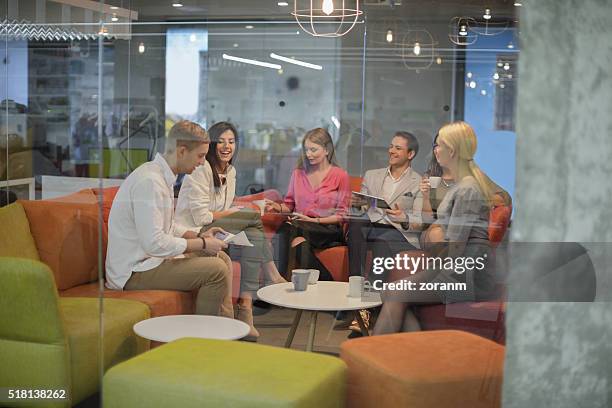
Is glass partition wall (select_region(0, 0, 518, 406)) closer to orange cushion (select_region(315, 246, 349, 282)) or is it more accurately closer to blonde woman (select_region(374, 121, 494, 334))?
blonde woman (select_region(374, 121, 494, 334))

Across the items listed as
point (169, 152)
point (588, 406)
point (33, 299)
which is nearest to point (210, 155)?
point (169, 152)

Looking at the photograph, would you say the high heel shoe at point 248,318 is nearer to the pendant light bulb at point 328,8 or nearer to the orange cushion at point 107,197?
the orange cushion at point 107,197

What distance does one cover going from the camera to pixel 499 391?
3.03 meters

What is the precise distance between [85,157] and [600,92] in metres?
2.05

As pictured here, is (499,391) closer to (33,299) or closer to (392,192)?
(392,192)

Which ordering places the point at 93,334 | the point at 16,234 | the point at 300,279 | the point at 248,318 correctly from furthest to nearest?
the point at 16,234 → the point at 93,334 → the point at 248,318 → the point at 300,279

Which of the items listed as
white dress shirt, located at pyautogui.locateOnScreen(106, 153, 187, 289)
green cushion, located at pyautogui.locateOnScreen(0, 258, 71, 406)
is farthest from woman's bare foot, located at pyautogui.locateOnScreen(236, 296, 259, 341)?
green cushion, located at pyautogui.locateOnScreen(0, 258, 71, 406)

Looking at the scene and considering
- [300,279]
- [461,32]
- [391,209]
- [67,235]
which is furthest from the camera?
[67,235]

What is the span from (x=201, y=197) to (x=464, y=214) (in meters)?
0.97

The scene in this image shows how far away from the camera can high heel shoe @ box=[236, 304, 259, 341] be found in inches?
126

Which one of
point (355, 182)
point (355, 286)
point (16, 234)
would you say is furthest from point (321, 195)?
point (16, 234)

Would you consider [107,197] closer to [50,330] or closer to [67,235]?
[67,235]

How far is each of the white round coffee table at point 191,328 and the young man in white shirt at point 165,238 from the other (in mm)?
45

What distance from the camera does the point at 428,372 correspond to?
3.02 meters
